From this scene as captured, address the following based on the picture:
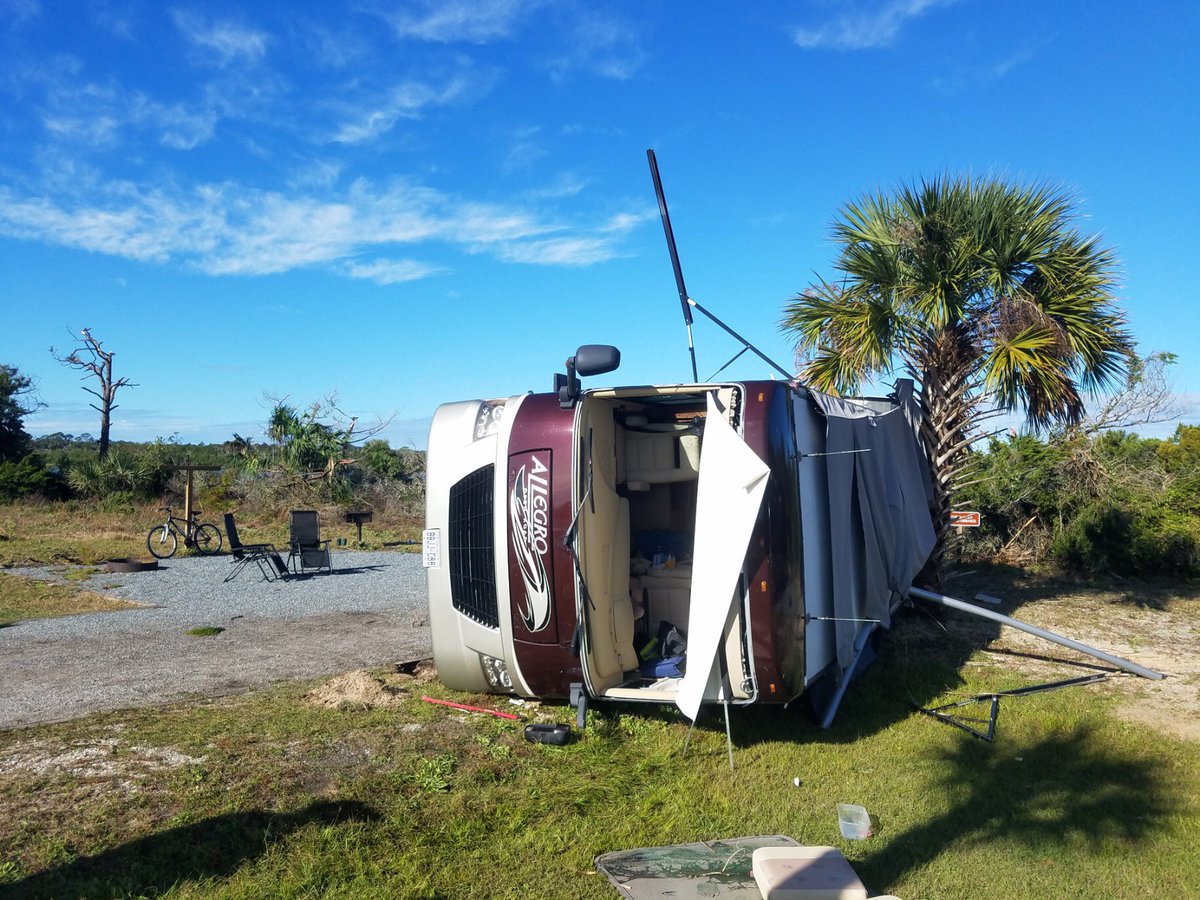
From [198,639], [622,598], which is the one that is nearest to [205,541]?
[198,639]

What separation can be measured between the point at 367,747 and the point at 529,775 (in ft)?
3.74

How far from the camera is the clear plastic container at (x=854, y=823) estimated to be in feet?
15.4

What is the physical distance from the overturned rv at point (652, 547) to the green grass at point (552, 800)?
459 millimetres

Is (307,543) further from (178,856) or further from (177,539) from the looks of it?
(178,856)

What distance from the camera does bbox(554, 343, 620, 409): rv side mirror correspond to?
6105mm

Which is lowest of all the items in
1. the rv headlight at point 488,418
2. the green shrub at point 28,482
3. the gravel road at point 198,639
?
the gravel road at point 198,639

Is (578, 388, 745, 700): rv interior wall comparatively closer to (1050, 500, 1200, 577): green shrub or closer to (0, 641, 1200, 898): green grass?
(0, 641, 1200, 898): green grass

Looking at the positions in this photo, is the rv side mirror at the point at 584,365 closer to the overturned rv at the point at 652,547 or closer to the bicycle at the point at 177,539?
the overturned rv at the point at 652,547

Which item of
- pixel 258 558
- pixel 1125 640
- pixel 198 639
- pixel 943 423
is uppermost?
pixel 943 423

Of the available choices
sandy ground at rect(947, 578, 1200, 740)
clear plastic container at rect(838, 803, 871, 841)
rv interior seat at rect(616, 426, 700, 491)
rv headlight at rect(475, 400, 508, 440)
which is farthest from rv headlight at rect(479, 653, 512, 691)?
sandy ground at rect(947, 578, 1200, 740)

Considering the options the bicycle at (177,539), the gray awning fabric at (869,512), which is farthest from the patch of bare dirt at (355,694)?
the bicycle at (177,539)

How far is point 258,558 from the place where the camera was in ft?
47.8

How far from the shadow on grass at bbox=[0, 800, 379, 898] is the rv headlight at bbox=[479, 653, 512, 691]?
1.72 m

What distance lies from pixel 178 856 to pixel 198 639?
19.2ft
